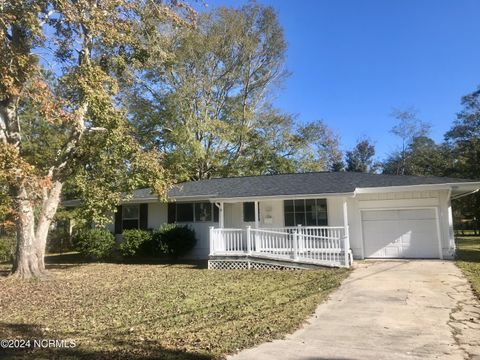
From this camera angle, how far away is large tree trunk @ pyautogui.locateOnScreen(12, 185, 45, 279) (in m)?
12.9

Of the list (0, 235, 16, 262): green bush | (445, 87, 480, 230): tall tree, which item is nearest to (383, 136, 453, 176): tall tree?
(445, 87, 480, 230): tall tree

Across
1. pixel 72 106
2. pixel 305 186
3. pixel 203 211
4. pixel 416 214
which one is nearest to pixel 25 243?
pixel 72 106

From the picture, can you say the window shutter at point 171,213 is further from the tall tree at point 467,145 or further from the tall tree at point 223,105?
the tall tree at point 467,145

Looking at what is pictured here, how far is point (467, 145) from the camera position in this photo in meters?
33.3

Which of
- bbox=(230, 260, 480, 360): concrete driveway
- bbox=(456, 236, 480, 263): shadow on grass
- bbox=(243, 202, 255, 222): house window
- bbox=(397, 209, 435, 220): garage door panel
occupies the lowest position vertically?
bbox=(230, 260, 480, 360): concrete driveway

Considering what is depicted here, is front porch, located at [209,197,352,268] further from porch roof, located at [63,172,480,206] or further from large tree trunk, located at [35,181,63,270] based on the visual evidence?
large tree trunk, located at [35,181,63,270]

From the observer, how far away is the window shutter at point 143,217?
2006cm

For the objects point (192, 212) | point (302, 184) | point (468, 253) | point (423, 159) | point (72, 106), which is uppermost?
point (423, 159)

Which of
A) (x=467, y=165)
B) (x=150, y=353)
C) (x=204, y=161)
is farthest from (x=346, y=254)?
(x=467, y=165)

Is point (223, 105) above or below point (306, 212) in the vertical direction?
above

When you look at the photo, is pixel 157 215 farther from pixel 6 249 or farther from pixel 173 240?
pixel 6 249

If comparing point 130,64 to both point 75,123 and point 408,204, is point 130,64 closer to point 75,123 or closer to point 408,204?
point 75,123

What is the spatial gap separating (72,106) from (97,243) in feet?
25.7

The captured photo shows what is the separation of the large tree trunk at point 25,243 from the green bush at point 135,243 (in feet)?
17.1
